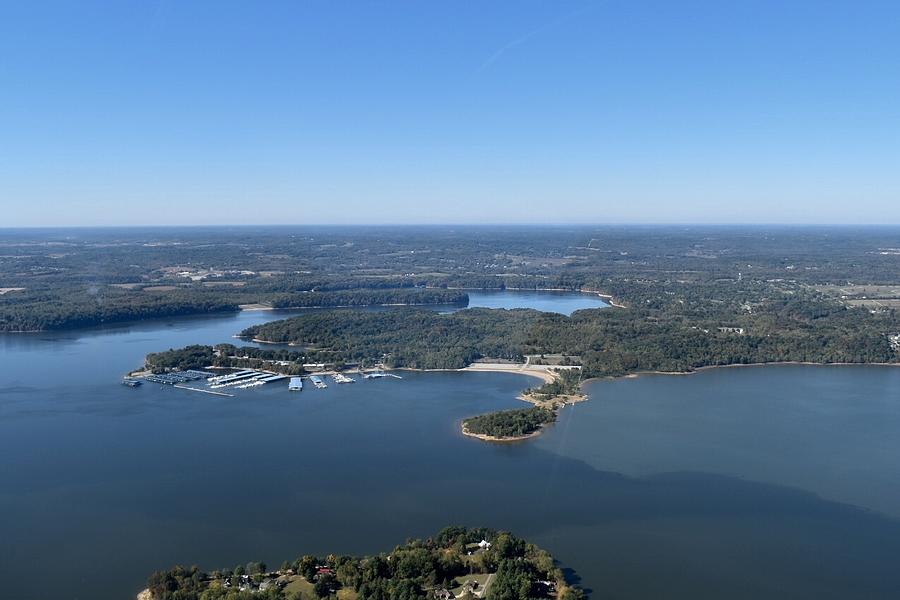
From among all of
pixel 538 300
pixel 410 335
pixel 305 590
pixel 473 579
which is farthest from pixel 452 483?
pixel 538 300

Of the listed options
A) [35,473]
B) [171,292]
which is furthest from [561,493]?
[171,292]

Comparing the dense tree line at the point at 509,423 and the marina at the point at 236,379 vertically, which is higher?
the dense tree line at the point at 509,423

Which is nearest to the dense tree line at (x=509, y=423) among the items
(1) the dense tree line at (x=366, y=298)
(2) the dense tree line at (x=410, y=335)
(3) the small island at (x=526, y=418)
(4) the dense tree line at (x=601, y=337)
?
(3) the small island at (x=526, y=418)

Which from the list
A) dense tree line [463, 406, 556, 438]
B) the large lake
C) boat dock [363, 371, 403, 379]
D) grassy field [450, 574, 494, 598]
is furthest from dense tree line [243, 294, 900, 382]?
grassy field [450, 574, 494, 598]

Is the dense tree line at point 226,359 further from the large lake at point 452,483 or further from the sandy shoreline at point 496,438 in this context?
the sandy shoreline at point 496,438

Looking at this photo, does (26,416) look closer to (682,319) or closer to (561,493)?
(561,493)

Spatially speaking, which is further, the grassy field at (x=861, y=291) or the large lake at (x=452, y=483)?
the grassy field at (x=861, y=291)

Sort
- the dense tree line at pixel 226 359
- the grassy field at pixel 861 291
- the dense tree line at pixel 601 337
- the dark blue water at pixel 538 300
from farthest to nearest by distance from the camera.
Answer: the grassy field at pixel 861 291
the dark blue water at pixel 538 300
the dense tree line at pixel 601 337
the dense tree line at pixel 226 359
